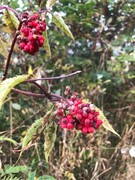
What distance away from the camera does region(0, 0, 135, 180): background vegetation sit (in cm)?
179

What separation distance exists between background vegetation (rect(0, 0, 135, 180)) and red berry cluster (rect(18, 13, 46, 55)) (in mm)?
Answer: 843

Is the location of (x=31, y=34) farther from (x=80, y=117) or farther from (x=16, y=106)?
(x=16, y=106)

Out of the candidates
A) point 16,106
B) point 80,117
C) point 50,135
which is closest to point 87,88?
point 16,106

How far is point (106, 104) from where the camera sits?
86.4 inches

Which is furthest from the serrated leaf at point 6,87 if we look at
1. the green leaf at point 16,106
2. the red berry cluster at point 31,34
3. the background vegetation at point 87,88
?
the green leaf at point 16,106

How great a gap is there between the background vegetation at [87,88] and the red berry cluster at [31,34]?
2.77 feet

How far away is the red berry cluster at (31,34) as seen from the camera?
72cm

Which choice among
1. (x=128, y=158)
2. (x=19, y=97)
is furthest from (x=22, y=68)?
(x=128, y=158)

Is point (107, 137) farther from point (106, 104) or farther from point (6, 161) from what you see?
point (6, 161)

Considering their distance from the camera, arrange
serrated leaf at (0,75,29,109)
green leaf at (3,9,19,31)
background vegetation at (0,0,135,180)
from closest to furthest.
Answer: serrated leaf at (0,75,29,109), green leaf at (3,9,19,31), background vegetation at (0,0,135,180)

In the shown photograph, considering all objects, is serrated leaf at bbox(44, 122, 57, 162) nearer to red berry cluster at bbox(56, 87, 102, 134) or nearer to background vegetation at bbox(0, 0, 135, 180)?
red berry cluster at bbox(56, 87, 102, 134)

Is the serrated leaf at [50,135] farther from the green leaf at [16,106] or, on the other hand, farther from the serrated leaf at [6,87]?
the green leaf at [16,106]

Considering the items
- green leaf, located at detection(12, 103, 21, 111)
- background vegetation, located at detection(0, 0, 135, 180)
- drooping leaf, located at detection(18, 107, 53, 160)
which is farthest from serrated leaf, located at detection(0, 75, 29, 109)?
green leaf, located at detection(12, 103, 21, 111)

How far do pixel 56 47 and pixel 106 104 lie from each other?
429 mm
